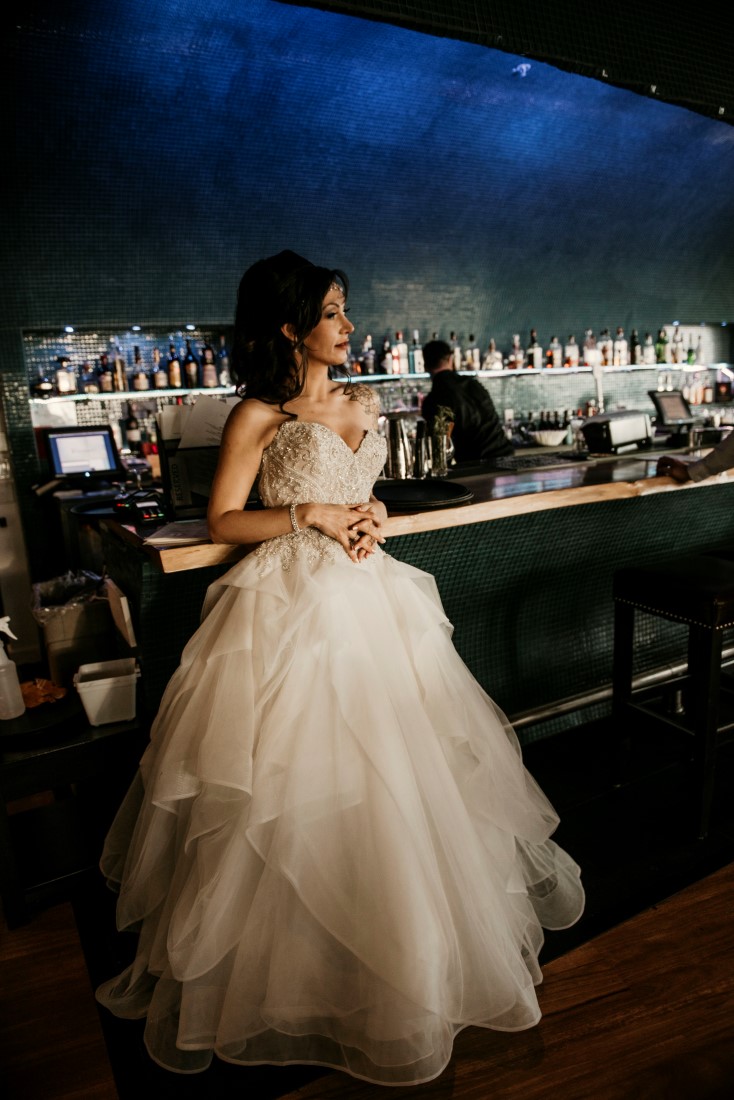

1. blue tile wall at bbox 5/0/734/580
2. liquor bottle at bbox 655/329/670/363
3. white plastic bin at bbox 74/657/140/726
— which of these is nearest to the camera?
white plastic bin at bbox 74/657/140/726

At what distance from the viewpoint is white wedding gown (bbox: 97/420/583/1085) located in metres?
1.46

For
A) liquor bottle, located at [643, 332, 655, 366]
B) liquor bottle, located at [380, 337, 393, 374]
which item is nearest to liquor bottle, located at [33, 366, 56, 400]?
liquor bottle, located at [380, 337, 393, 374]

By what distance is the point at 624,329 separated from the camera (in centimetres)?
775

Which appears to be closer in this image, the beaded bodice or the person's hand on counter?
the beaded bodice

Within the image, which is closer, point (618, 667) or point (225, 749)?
point (225, 749)

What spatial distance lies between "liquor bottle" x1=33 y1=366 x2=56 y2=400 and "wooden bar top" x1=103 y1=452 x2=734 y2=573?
2.78 m

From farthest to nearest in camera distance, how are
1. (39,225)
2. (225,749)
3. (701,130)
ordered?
1. (701,130)
2. (39,225)
3. (225,749)

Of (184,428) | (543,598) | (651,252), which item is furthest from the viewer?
(651,252)

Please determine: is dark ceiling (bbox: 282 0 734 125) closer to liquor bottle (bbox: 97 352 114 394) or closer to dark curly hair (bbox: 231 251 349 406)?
dark curly hair (bbox: 231 251 349 406)

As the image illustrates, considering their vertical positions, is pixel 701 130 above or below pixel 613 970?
above

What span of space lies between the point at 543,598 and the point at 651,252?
6.16 meters

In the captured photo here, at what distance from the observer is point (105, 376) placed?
16.8 ft

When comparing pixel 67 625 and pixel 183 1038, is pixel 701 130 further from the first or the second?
pixel 183 1038

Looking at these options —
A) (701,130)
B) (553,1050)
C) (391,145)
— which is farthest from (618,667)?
(701,130)
